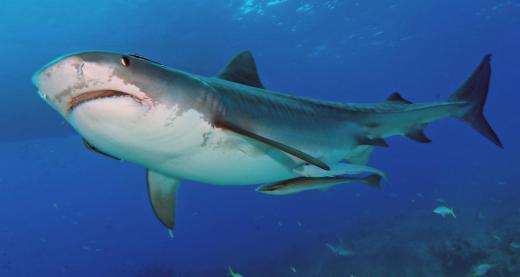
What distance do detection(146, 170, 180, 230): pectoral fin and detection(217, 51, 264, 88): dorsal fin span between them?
5.01ft

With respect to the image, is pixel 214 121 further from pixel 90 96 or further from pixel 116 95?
pixel 90 96

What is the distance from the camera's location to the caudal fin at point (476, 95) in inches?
219

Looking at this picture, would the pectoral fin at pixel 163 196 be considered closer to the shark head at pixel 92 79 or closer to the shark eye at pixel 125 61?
the shark head at pixel 92 79

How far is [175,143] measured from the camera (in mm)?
3055

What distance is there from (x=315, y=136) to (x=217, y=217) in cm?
11663

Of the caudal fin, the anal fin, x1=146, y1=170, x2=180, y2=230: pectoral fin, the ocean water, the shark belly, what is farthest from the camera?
the ocean water

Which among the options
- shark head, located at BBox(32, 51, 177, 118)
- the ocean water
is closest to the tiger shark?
shark head, located at BBox(32, 51, 177, 118)

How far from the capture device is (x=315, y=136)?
416cm

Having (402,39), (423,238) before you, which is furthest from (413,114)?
(402,39)

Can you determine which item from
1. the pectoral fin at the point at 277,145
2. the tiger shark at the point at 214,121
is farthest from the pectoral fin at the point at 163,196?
the pectoral fin at the point at 277,145

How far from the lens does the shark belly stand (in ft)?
8.45

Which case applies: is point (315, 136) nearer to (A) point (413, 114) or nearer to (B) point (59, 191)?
(A) point (413, 114)

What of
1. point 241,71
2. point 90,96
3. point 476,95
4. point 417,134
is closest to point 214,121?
point 90,96

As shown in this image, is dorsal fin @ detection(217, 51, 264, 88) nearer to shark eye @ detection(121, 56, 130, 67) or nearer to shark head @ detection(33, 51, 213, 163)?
shark head @ detection(33, 51, 213, 163)
